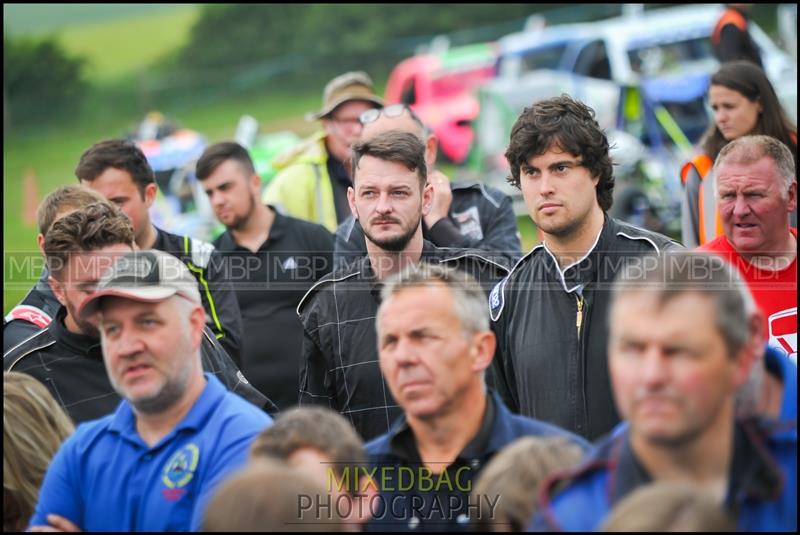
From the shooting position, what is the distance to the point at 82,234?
5.49 m

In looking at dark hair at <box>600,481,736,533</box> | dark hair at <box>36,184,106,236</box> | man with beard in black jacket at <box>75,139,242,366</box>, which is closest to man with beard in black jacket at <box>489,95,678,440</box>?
man with beard in black jacket at <box>75,139,242,366</box>

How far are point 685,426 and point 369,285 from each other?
2786 millimetres

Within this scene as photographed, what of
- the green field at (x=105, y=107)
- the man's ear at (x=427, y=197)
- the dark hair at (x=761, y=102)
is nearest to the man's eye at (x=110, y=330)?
the man's ear at (x=427, y=197)

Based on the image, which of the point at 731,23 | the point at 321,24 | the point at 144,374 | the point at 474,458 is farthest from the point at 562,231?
the point at 321,24

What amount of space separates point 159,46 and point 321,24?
5261 mm

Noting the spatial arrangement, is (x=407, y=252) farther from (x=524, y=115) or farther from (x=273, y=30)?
(x=273, y=30)

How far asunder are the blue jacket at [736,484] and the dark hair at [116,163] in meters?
4.56

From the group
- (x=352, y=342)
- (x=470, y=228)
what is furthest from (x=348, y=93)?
(x=352, y=342)

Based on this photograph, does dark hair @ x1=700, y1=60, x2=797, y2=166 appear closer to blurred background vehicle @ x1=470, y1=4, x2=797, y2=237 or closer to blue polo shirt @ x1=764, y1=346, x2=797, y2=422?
blue polo shirt @ x1=764, y1=346, x2=797, y2=422

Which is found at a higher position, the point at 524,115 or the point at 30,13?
the point at 30,13

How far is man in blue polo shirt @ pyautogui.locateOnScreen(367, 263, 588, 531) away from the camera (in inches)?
157

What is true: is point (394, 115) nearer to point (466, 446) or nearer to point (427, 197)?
point (427, 197)

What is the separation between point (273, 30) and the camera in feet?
123

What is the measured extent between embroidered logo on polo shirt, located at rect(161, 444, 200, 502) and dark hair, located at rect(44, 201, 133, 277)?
5.52ft
